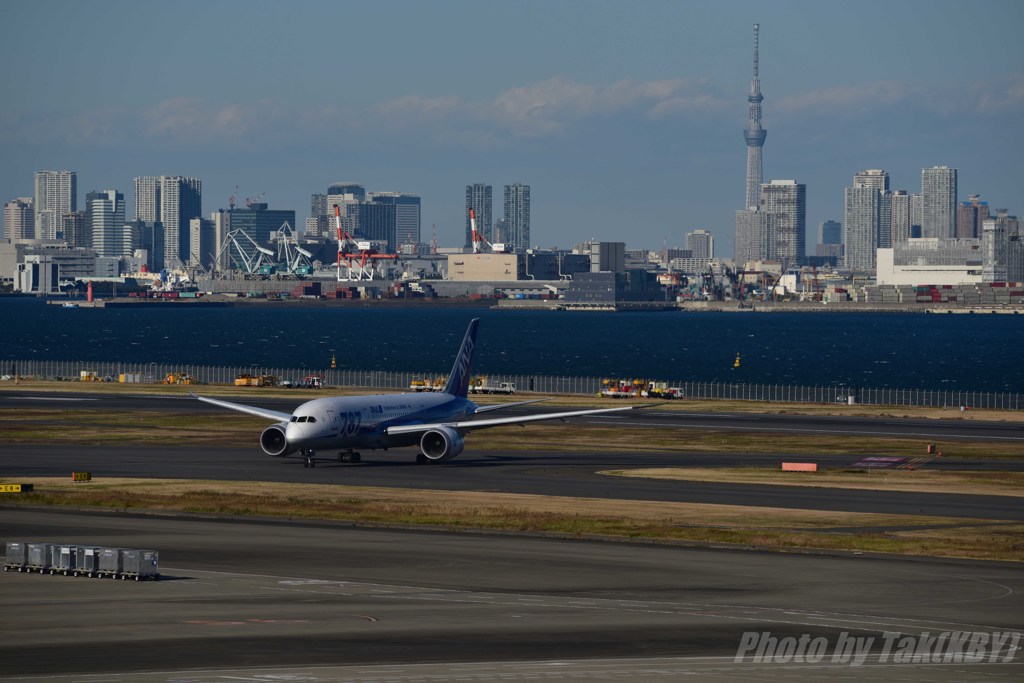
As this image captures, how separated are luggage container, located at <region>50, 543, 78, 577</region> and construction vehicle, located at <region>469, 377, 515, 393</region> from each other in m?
98.3

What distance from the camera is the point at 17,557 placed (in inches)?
1885

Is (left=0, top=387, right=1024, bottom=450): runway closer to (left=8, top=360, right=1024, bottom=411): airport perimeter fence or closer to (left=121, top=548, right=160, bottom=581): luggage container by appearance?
(left=8, top=360, right=1024, bottom=411): airport perimeter fence

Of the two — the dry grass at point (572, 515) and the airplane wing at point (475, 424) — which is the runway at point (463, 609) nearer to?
the dry grass at point (572, 515)

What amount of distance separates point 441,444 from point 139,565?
37.0m

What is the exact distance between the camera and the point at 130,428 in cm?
10525

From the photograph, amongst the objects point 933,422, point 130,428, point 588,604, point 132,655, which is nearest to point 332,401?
point 130,428

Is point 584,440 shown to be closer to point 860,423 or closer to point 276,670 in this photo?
point 860,423

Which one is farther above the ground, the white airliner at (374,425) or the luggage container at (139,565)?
the white airliner at (374,425)

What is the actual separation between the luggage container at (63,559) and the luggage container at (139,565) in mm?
1879

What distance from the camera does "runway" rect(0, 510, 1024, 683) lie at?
34625 mm

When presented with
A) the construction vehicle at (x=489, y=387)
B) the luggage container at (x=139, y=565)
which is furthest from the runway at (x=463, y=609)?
the construction vehicle at (x=489, y=387)

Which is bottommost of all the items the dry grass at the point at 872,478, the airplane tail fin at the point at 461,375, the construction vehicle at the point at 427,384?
the dry grass at the point at 872,478

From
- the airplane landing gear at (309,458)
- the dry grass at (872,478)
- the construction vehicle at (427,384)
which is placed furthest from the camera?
the construction vehicle at (427,384)

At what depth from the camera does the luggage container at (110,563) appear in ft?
153
